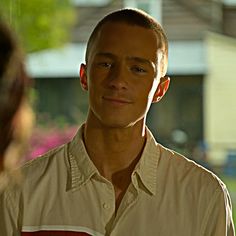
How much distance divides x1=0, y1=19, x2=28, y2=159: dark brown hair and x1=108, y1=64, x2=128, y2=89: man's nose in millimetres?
753

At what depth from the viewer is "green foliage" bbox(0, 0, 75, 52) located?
257 cm

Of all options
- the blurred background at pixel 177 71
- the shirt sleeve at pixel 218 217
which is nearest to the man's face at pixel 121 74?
the shirt sleeve at pixel 218 217

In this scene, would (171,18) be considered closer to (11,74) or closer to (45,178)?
(45,178)

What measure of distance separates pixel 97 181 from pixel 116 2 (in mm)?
1114

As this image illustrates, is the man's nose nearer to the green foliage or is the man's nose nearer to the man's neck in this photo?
the man's neck

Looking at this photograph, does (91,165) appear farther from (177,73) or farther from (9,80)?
(177,73)

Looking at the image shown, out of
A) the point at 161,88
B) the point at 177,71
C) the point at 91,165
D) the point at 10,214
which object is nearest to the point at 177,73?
the point at 177,71

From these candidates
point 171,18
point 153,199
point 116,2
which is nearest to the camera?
point 153,199

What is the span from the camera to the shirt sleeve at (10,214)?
4.60ft

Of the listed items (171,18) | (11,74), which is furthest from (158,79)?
(171,18)

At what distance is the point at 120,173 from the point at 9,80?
0.85 m

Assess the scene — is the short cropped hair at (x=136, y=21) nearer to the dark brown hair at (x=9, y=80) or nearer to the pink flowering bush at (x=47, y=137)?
the dark brown hair at (x=9, y=80)

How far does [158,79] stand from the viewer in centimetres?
150

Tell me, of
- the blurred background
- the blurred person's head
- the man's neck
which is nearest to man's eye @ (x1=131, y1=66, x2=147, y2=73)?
the man's neck
